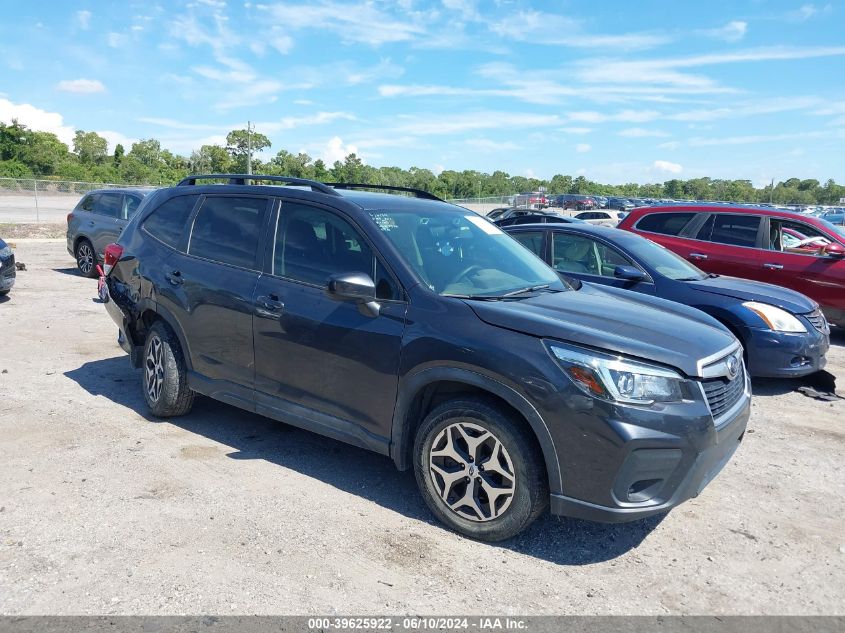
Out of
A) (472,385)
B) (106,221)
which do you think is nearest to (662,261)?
(472,385)

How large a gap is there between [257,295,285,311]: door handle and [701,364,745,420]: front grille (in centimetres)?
252

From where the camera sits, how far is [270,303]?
430 centimetres

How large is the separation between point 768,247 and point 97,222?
11597 mm

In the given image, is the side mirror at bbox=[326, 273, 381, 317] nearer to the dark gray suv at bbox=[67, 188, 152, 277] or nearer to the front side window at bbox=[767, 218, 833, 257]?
the front side window at bbox=[767, 218, 833, 257]

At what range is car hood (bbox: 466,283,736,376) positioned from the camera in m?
3.29

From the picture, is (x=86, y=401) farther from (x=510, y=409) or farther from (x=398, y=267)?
(x=510, y=409)

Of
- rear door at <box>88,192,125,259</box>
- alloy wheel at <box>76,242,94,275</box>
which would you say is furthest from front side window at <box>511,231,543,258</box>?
alloy wheel at <box>76,242,94,275</box>

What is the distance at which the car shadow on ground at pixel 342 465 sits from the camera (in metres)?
3.60

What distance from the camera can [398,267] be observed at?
3871 millimetres

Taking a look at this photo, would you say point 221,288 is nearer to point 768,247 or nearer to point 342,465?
point 342,465

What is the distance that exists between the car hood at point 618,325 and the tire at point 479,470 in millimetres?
485

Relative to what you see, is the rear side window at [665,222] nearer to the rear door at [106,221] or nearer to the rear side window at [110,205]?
the rear door at [106,221]

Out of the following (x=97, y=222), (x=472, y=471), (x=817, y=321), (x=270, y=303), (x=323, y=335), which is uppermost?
(x=97, y=222)

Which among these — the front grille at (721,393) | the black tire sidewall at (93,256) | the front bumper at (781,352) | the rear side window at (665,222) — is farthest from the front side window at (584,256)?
the black tire sidewall at (93,256)
